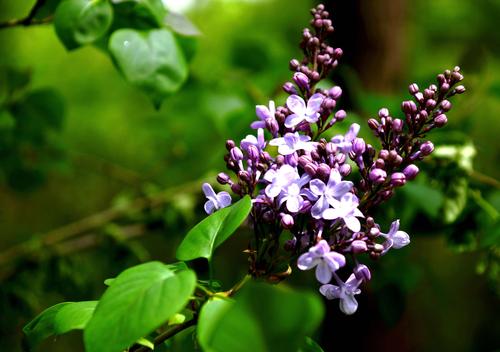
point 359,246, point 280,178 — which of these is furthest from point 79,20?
point 359,246

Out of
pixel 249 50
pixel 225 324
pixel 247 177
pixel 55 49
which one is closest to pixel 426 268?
pixel 249 50

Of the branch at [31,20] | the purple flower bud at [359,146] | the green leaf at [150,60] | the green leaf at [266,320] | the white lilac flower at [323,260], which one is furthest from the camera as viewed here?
the branch at [31,20]

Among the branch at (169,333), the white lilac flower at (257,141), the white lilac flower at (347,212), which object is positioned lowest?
the branch at (169,333)

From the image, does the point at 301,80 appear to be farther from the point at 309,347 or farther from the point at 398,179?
the point at 309,347

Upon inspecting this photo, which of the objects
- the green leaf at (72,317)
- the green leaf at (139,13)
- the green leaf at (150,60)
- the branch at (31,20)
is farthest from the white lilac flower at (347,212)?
the branch at (31,20)

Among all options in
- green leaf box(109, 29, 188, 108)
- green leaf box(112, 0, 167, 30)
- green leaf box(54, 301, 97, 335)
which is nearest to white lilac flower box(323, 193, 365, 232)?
green leaf box(54, 301, 97, 335)

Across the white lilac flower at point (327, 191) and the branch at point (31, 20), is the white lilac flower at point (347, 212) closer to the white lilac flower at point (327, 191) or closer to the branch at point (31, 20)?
the white lilac flower at point (327, 191)

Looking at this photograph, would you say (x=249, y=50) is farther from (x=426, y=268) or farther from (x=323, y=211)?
(x=323, y=211)
